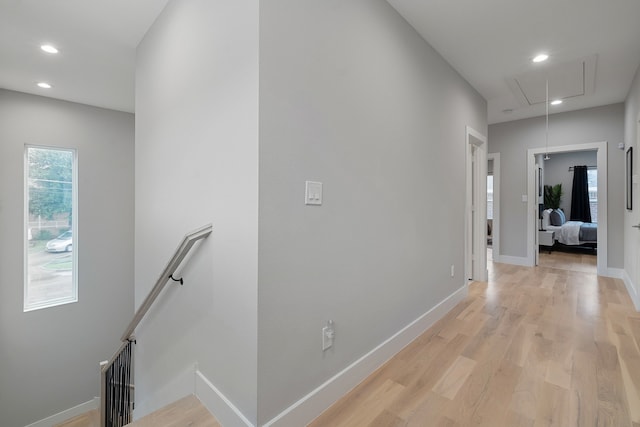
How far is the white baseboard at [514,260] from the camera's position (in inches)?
206

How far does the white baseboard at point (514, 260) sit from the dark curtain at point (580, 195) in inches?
173

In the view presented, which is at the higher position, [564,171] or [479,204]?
[564,171]

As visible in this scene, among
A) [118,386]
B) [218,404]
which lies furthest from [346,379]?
[118,386]

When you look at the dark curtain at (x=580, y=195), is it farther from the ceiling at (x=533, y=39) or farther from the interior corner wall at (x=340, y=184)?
the interior corner wall at (x=340, y=184)

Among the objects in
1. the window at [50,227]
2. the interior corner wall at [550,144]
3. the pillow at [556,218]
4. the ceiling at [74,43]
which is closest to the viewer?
the ceiling at [74,43]

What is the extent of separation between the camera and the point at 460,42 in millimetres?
2732

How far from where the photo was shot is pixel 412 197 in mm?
2480

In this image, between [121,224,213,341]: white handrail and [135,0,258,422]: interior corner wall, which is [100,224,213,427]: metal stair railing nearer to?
[135,0,258,422]: interior corner wall

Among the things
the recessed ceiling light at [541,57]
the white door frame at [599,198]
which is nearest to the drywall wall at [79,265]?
the recessed ceiling light at [541,57]

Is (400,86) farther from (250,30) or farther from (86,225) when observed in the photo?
(86,225)

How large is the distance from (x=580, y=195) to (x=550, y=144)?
4327mm

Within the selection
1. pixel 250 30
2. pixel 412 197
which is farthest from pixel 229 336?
pixel 412 197

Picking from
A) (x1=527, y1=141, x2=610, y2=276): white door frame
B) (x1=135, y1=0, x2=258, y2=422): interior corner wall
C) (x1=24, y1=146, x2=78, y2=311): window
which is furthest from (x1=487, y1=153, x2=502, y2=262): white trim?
(x1=24, y1=146, x2=78, y2=311): window

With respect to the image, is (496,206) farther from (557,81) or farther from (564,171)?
(564,171)
